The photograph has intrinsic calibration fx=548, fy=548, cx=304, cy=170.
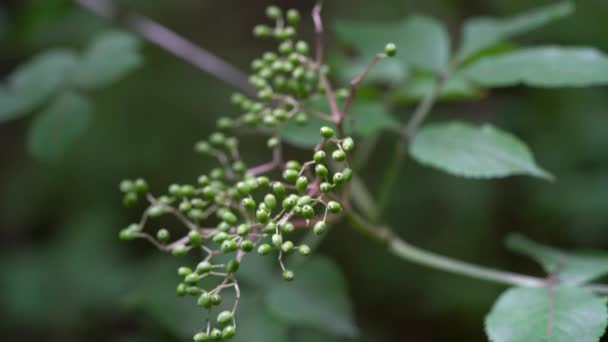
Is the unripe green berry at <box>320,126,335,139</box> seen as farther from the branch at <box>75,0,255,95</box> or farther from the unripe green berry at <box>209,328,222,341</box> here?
the branch at <box>75,0,255,95</box>

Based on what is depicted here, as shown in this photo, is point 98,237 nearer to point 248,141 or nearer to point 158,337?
point 158,337

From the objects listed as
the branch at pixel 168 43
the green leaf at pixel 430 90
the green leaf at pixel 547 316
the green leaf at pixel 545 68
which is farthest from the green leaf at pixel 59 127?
the green leaf at pixel 547 316

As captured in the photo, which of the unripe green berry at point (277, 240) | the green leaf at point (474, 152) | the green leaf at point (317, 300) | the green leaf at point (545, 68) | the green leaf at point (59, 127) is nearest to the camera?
the unripe green berry at point (277, 240)

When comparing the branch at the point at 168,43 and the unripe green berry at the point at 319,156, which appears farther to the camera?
the branch at the point at 168,43

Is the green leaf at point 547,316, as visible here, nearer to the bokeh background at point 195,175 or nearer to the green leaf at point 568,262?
the green leaf at point 568,262

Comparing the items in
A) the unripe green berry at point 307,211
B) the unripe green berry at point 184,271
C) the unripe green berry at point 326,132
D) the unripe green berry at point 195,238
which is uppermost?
the unripe green berry at point 326,132

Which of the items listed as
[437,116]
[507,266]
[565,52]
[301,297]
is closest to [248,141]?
[437,116]
